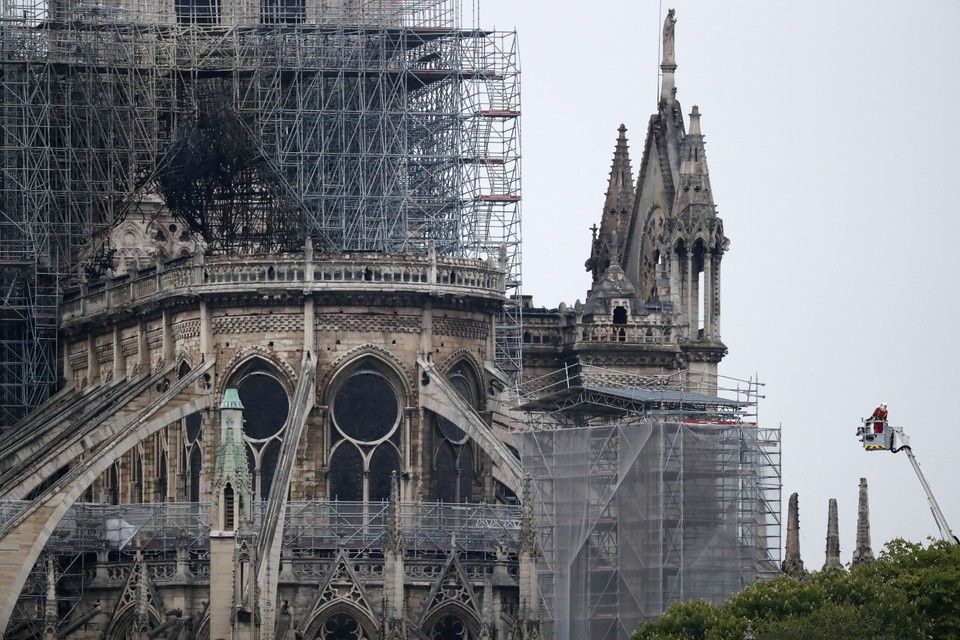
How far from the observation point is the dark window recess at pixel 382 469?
102875 millimetres

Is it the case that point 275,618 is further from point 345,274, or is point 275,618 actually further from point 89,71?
point 89,71

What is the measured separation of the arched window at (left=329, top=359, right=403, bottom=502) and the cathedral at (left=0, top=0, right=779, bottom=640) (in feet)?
0.27

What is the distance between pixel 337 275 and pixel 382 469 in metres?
5.48

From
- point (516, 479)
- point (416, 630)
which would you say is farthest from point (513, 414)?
point (416, 630)

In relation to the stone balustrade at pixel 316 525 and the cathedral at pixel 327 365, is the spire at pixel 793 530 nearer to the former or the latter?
the cathedral at pixel 327 365

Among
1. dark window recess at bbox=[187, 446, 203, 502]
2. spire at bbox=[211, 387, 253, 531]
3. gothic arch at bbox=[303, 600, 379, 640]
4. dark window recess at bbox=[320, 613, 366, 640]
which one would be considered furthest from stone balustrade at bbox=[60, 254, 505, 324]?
dark window recess at bbox=[320, 613, 366, 640]

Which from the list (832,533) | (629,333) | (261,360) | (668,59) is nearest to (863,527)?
(832,533)

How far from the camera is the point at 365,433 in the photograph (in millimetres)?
103062

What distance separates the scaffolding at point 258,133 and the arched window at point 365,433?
658 cm

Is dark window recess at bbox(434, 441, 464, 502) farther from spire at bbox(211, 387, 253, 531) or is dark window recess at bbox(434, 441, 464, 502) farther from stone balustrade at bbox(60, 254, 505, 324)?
spire at bbox(211, 387, 253, 531)

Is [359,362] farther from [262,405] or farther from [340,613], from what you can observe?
[340,613]

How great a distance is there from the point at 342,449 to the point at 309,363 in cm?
263

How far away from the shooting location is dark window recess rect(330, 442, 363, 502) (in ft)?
337

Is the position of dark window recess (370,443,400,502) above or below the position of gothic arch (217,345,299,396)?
below
